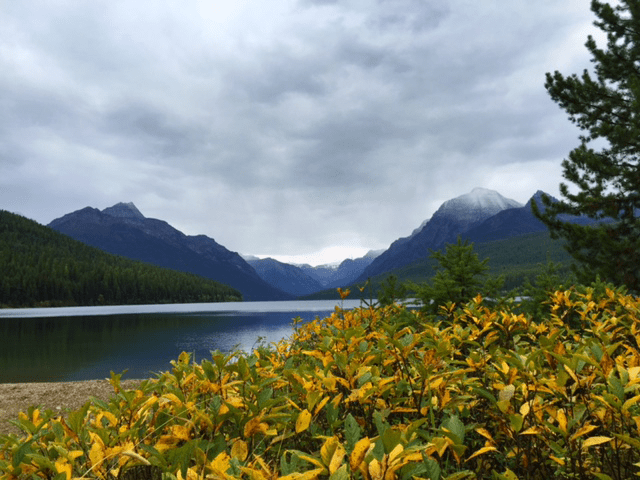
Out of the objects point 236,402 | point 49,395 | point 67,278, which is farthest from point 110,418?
point 67,278

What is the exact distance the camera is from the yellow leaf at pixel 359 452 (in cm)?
104

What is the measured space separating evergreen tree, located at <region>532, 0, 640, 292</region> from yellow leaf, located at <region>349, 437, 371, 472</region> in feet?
41.9

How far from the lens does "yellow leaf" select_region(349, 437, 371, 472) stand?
1.04m

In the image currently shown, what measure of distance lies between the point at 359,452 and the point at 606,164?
14676mm

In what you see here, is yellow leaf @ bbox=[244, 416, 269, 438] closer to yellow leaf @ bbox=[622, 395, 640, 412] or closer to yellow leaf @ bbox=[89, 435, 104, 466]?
yellow leaf @ bbox=[89, 435, 104, 466]

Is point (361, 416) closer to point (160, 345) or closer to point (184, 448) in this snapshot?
point (184, 448)

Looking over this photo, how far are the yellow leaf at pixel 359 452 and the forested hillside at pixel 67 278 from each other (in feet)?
419

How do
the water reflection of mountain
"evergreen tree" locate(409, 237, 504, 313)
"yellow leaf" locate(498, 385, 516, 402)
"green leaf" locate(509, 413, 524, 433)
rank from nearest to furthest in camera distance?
"green leaf" locate(509, 413, 524, 433), "yellow leaf" locate(498, 385, 516, 402), "evergreen tree" locate(409, 237, 504, 313), the water reflection of mountain

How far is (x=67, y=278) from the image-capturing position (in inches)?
4395

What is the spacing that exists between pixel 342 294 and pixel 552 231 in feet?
37.1

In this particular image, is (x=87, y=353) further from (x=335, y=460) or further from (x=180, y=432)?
(x=335, y=460)

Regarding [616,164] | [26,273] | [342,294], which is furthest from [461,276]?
[26,273]

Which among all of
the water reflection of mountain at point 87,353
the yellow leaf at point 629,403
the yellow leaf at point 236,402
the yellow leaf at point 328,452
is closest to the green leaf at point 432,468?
the yellow leaf at point 328,452

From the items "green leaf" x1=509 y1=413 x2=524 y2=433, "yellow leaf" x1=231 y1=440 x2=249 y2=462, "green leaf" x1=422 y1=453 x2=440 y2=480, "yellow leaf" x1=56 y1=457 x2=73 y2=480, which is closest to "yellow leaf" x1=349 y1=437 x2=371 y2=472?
"green leaf" x1=422 y1=453 x2=440 y2=480
